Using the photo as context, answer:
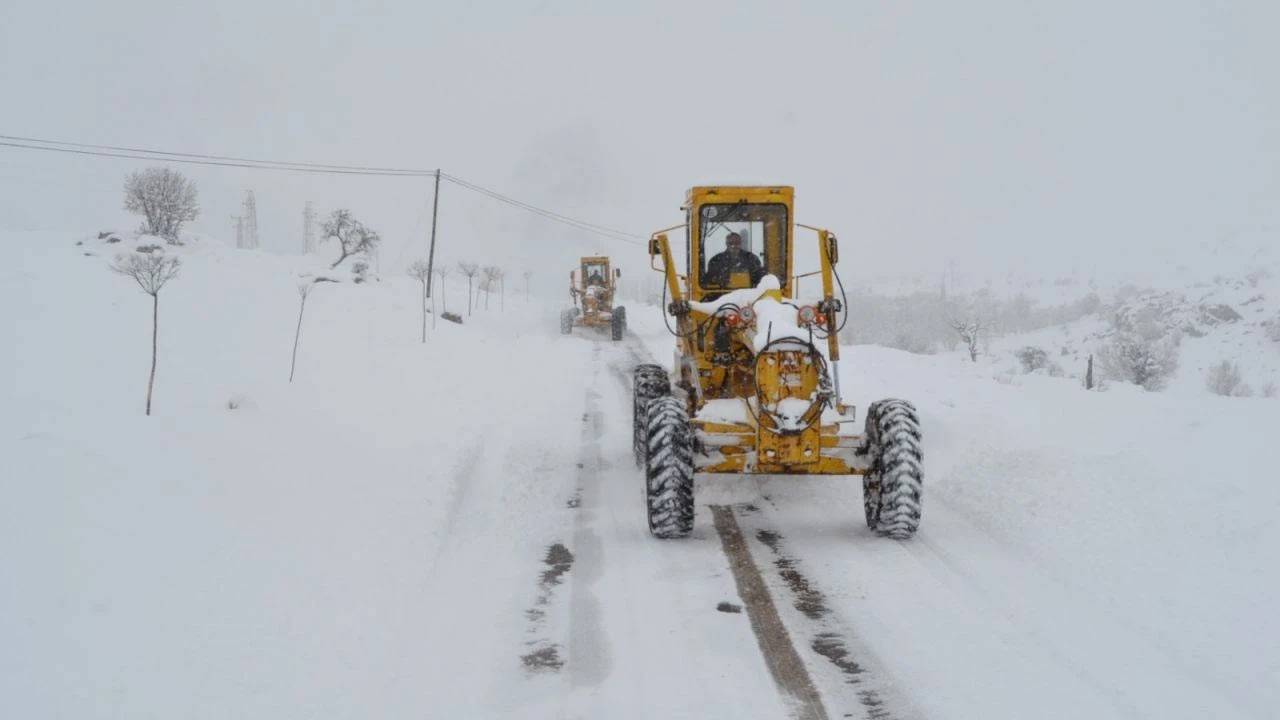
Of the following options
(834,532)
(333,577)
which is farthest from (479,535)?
(834,532)

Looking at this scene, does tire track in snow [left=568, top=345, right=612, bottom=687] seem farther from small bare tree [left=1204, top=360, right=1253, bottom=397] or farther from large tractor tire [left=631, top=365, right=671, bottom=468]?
small bare tree [left=1204, top=360, right=1253, bottom=397]

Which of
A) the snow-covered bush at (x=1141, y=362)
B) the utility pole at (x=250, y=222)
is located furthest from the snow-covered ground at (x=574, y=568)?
the utility pole at (x=250, y=222)

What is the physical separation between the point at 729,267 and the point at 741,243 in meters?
0.29

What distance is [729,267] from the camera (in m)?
9.65

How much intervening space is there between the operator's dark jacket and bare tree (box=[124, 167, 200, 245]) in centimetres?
4032

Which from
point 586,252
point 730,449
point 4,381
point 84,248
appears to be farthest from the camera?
point 586,252

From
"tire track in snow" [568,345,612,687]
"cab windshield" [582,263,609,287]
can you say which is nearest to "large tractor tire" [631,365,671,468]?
"tire track in snow" [568,345,612,687]

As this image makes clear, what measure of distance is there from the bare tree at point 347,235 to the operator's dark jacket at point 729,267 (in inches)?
1546

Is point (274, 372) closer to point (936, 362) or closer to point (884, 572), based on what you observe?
point (884, 572)

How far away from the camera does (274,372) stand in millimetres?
15000

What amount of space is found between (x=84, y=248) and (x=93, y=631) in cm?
3341

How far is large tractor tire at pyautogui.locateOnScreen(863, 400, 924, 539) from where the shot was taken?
6.94 metres

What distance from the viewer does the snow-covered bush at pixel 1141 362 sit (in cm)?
1984

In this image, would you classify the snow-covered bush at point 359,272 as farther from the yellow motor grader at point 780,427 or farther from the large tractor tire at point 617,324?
the yellow motor grader at point 780,427
